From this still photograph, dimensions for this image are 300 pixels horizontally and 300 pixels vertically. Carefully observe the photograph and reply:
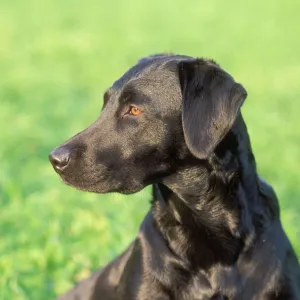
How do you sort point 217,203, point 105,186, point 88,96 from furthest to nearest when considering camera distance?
point 88,96 < point 217,203 < point 105,186

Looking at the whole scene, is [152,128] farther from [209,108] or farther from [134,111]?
[209,108]

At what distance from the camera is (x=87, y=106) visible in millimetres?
12094

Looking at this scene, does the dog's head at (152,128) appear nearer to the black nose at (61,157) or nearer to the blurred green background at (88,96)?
the black nose at (61,157)

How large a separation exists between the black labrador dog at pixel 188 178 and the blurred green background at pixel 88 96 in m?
1.65

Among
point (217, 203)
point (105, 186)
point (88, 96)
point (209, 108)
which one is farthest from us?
point (88, 96)

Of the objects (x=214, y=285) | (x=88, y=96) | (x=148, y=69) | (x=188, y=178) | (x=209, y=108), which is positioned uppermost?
(x=148, y=69)

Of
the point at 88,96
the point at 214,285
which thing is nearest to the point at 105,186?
the point at 214,285

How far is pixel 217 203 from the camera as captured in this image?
395 cm

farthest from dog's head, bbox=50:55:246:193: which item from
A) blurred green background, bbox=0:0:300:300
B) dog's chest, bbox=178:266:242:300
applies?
blurred green background, bbox=0:0:300:300

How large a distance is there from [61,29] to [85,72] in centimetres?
571

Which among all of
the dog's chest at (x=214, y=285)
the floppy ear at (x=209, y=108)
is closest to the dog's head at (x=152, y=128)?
the floppy ear at (x=209, y=108)

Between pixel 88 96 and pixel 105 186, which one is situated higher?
pixel 105 186

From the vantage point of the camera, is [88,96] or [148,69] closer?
[148,69]

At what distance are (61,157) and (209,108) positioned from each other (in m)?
0.81
